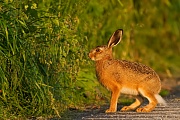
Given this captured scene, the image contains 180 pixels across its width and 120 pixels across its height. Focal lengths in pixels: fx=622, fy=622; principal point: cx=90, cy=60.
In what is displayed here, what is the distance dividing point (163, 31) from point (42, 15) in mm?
5218

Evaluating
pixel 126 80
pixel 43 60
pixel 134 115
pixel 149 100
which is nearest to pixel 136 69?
pixel 126 80

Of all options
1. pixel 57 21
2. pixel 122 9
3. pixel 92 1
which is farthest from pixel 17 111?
pixel 122 9

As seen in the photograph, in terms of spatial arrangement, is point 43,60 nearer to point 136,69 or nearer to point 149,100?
point 136,69

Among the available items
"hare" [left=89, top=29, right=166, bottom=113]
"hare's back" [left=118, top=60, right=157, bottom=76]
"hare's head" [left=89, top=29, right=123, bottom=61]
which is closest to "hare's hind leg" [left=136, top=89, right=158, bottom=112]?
"hare" [left=89, top=29, right=166, bottom=113]

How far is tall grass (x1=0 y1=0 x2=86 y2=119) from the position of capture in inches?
250

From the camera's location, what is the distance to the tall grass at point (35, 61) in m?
6.35

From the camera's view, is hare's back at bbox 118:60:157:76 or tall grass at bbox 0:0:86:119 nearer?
tall grass at bbox 0:0:86:119

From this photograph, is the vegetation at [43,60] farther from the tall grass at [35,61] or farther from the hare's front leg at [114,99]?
the hare's front leg at [114,99]

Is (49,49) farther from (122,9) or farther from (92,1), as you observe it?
(122,9)

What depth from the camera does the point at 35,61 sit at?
6.54 m

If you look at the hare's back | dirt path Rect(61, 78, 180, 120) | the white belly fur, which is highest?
the hare's back

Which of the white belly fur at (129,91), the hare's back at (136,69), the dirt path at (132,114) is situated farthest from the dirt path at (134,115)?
the hare's back at (136,69)

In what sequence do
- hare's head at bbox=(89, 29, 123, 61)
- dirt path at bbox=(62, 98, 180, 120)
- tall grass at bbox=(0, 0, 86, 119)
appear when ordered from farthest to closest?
hare's head at bbox=(89, 29, 123, 61)
tall grass at bbox=(0, 0, 86, 119)
dirt path at bbox=(62, 98, 180, 120)

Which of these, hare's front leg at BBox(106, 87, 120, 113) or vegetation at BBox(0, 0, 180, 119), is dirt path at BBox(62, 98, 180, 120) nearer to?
hare's front leg at BBox(106, 87, 120, 113)
